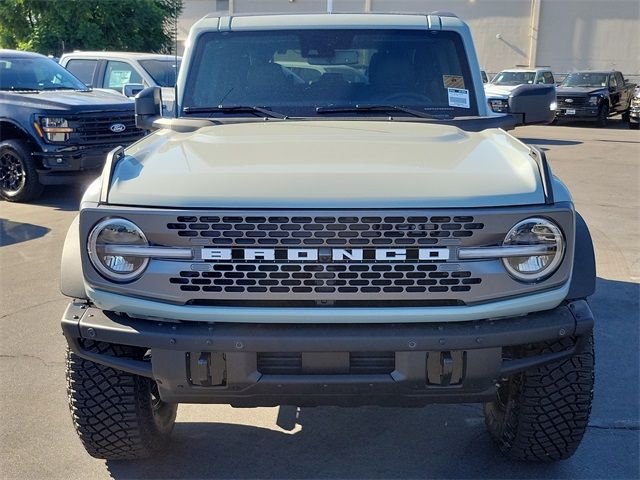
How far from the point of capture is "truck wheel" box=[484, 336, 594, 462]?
299 cm

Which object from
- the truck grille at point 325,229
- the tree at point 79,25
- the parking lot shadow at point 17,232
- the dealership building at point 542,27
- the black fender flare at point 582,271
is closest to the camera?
the truck grille at point 325,229

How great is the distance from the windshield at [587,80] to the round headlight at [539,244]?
22630 millimetres

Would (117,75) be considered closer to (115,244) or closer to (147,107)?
(147,107)

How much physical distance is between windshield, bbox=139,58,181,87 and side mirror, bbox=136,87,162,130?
25.9 feet

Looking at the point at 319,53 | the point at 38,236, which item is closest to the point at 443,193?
the point at 319,53

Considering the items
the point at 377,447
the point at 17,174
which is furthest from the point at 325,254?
the point at 17,174

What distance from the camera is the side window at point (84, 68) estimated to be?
1258 centimetres

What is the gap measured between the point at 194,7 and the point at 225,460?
4132 cm

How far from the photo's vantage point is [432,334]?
2.60 m

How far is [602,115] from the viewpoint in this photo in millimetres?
22625

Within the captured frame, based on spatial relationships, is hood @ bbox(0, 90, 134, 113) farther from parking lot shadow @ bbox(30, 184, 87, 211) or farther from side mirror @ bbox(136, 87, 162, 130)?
side mirror @ bbox(136, 87, 162, 130)

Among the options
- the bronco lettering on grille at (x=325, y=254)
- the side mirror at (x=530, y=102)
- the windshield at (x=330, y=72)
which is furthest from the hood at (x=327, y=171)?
the side mirror at (x=530, y=102)

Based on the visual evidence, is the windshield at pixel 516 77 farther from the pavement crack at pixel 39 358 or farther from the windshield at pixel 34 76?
the pavement crack at pixel 39 358

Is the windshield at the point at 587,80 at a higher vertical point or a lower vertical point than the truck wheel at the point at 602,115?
higher
